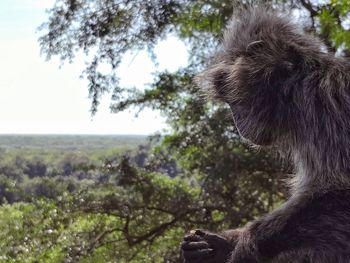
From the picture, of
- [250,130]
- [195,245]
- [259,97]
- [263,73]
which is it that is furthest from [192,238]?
[263,73]

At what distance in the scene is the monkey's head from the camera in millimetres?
3488

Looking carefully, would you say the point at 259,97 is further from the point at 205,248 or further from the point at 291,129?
the point at 205,248

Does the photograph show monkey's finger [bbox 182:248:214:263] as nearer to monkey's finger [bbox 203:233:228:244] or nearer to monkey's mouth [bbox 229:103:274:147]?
monkey's finger [bbox 203:233:228:244]

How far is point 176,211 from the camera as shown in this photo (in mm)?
8039

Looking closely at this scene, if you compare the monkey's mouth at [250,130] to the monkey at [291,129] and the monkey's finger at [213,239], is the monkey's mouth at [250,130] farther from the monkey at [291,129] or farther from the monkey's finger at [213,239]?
the monkey's finger at [213,239]

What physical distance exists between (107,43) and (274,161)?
2377 mm

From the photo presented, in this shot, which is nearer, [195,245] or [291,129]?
[195,245]

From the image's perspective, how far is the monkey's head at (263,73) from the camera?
137 inches

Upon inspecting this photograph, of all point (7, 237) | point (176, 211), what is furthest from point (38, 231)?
point (176, 211)

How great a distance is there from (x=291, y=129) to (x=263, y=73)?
15.4 inches

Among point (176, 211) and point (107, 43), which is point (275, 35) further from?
point (176, 211)

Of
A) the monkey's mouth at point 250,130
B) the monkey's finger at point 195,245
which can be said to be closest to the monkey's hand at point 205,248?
the monkey's finger at point 195,245

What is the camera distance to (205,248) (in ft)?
10.3

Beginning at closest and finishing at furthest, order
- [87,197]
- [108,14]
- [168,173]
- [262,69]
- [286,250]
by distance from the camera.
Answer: [286,250] < [262,69] < [108,14] < [87,197] < [168,173]
